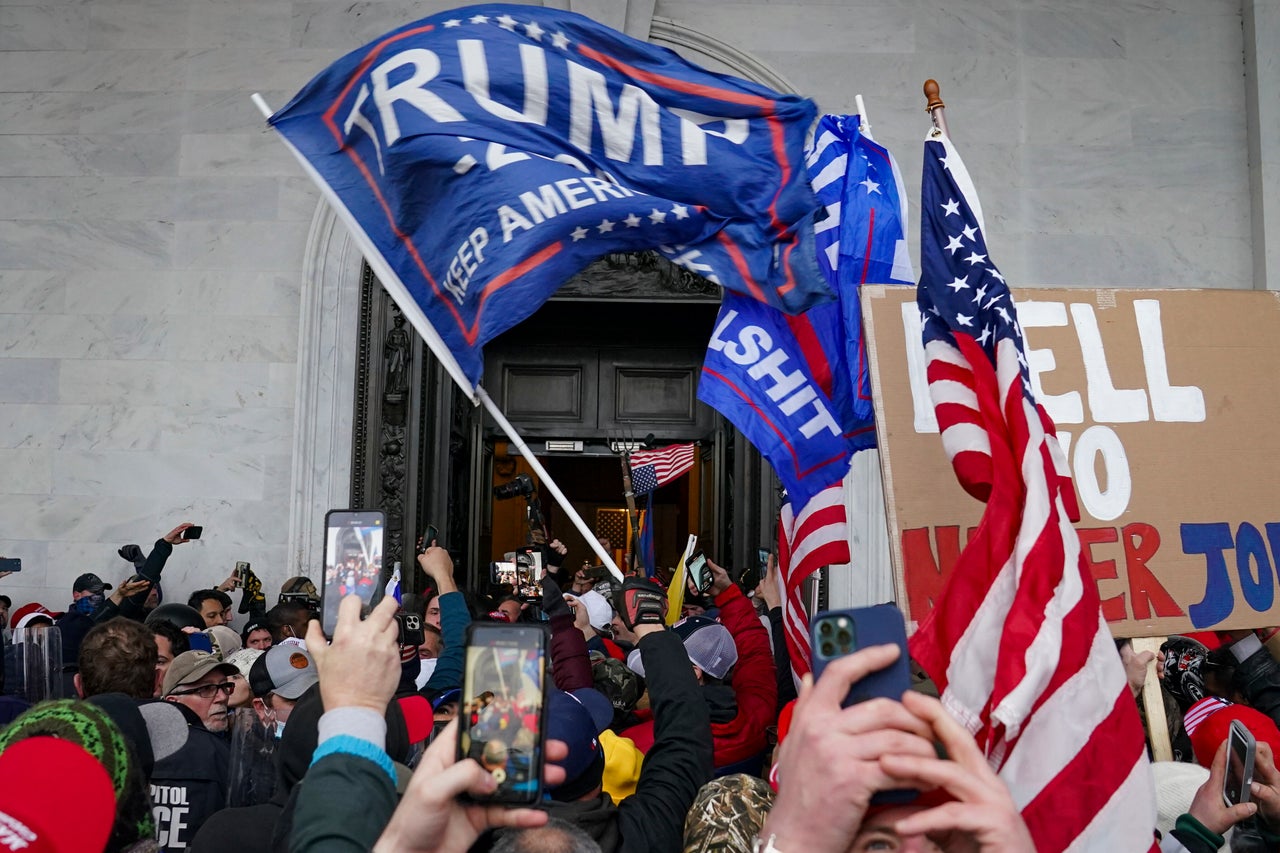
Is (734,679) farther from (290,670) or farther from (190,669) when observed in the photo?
(190,669)

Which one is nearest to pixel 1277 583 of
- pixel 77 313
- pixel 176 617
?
pixel 176 617

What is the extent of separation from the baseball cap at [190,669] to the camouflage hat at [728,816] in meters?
2.71

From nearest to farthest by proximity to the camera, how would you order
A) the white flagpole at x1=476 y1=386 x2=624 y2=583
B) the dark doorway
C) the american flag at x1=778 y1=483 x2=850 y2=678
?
the white flagpole at x1=476 y1=386 x2=624 y2=583 → the american flag at x1=778 y1=483 x2=850 y2=678 → the dark doorway

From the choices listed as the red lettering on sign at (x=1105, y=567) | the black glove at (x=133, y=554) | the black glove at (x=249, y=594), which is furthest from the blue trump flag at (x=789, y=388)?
the black glove at (x=133, y=554)

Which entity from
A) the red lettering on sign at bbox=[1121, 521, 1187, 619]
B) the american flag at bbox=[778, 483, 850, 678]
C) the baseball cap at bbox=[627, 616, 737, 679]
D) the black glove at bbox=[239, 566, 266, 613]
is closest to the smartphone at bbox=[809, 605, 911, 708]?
the red lettering on sign at bbox=[1121, 521, 1187, 619]

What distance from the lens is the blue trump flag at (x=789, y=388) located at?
4973 millimetres

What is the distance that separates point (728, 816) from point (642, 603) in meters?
1.01

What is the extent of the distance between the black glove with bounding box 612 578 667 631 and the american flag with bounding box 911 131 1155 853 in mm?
768

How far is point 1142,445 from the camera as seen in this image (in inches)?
165

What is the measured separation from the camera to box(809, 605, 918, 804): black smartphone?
142 centimetres

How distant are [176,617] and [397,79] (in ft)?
16.5

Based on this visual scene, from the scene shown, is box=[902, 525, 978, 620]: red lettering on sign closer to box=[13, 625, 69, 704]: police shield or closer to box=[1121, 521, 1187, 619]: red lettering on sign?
box=[1121, 521, 1187, 619]: red lettering on sign

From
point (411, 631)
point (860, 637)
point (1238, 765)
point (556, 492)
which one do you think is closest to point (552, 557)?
point (411, 631)

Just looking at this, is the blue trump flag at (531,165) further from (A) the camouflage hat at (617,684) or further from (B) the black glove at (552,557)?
(B) the black glove at (552,557)
